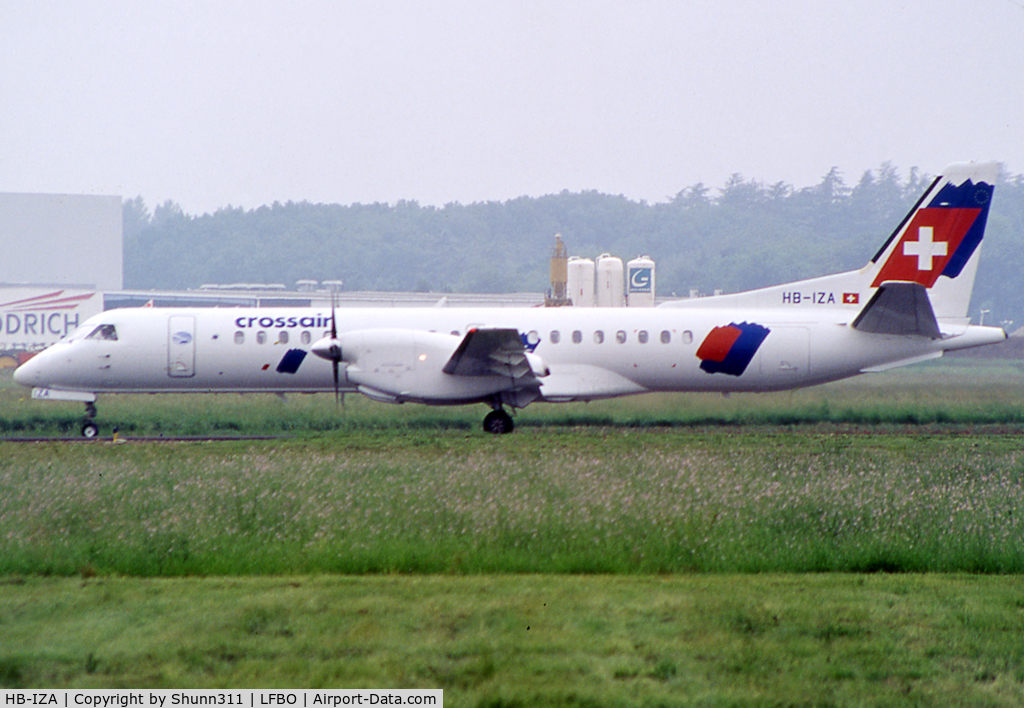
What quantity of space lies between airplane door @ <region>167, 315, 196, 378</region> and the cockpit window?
128 centimetres

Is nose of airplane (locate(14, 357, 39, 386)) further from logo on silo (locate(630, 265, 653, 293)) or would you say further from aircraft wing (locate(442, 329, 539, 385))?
logo on silo (locate(630, 265, 653, 293))

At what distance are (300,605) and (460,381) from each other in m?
12.3

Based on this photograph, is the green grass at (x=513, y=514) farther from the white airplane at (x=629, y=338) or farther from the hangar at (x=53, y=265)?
the hangar at (x=53, y=265)

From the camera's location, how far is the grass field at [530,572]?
19.2 feet

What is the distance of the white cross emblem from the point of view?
68.9 feet

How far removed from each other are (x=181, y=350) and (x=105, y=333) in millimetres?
1879

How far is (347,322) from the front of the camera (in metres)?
21.4

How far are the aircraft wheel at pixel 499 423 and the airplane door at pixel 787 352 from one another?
593cm

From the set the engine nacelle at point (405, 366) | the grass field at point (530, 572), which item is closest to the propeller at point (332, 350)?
the engine nacelle at point (405, 366)

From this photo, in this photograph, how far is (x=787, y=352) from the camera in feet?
68.4

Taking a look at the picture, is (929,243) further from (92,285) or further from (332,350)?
(92,285)

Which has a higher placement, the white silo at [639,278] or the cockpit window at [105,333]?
the white silo at [639,278]

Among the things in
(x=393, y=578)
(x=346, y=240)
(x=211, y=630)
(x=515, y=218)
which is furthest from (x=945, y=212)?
(x=346, y=240)

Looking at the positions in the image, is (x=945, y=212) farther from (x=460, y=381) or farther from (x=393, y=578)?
(x=393, y=578)
